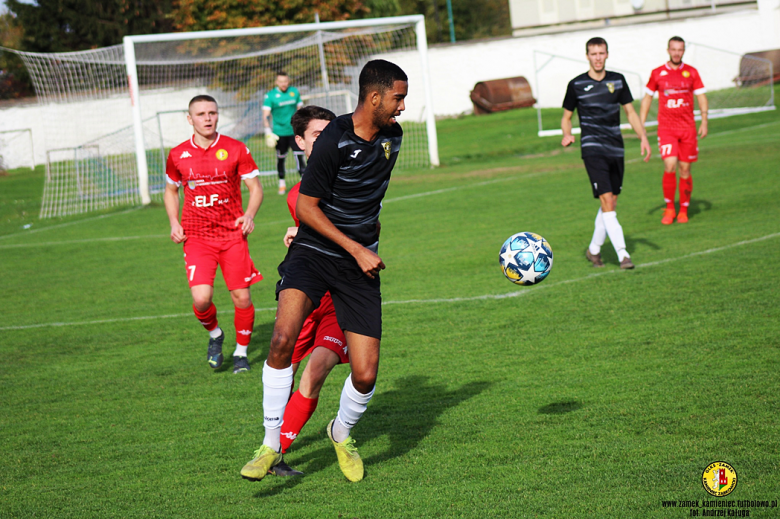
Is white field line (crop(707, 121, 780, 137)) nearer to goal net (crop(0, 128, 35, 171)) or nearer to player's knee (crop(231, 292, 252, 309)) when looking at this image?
player's knee (crop(231, 292, 252, 309))

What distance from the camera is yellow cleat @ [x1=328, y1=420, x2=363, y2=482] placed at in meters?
4.16

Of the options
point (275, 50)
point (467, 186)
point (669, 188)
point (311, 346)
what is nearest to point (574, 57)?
point (275, 50)

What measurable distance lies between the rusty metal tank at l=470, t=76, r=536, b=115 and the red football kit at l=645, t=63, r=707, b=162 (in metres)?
26.7

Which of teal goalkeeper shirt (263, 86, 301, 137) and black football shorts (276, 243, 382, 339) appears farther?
teal goalkeeper shirt (263, 86, 301, 137)

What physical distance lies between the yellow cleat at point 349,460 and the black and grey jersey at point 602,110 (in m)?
5.72

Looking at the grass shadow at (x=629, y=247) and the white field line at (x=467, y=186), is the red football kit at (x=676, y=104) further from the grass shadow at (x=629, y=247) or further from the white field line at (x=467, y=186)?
the white field line at (x=467, y=186)

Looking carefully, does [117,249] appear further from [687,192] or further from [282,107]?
[687,192]

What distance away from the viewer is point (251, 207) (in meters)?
6.40

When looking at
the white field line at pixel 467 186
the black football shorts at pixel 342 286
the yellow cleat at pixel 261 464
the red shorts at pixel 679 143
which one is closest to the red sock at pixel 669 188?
the red shorts at pixel 679 143

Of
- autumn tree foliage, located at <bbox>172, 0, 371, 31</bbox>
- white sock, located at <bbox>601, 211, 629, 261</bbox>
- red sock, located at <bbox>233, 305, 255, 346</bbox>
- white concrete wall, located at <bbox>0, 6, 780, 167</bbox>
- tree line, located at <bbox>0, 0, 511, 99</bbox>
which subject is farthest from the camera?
tree line, located at <bbox>0, 0, 511, 99</bbox>

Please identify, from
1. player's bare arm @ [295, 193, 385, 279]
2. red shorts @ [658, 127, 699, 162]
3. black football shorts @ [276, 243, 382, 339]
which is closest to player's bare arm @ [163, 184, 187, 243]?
black football shorts @ [276, 243, 382, 339]

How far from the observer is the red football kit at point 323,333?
14.6ft

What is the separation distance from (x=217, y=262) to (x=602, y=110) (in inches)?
193

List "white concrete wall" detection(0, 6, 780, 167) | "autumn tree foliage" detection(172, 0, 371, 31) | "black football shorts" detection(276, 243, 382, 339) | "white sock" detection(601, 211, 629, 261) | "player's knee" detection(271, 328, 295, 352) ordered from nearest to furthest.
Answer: "player's knee" detection(271, 328, 295, 352) → "black football shorts" detection(276, 243, 382, 339) → "white sock" detection(601, 211, 629, 261) → "white concrete wall" detection(0, 6, 780, 167) → "autumn tree foliage" detection(172, 0, 371, 31)
